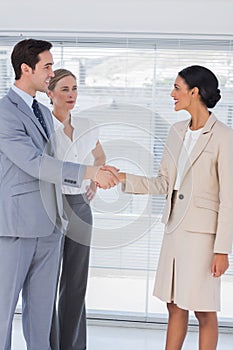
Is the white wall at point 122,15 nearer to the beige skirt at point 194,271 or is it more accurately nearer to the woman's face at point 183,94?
the woman's face at point 183,94

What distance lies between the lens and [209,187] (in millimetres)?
2393

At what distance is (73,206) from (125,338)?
108 centimetres

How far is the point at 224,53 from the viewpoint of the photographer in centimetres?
A: 335

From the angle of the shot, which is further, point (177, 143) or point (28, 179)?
point (177, 143)

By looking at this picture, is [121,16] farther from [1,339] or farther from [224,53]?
[1,339]

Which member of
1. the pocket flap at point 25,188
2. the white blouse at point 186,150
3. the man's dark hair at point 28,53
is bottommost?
the pocket flap at point 25,188

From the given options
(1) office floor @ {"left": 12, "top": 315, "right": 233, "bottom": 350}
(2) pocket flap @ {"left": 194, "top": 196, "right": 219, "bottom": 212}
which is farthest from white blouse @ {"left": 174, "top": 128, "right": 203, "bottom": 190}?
(1) office floor @ {"left": 12, "top": 315, "right": 233, "bottom": 350}

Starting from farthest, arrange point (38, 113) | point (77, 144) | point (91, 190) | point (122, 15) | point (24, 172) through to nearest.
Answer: point (122, 15), point (91, 190), point (77, 144), point (38, 113), point (24, 172)

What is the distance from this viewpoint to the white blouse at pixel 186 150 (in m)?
2.45

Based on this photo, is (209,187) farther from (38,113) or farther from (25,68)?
(25,68)

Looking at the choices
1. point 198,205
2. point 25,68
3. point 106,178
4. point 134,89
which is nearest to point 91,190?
point 106,178

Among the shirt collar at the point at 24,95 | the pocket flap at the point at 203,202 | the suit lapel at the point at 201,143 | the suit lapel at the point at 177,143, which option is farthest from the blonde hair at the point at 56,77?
the pocket flap at the point at 203,202

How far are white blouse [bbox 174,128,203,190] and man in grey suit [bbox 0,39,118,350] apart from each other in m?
0.28

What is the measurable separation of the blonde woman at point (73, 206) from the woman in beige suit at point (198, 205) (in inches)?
14.5
